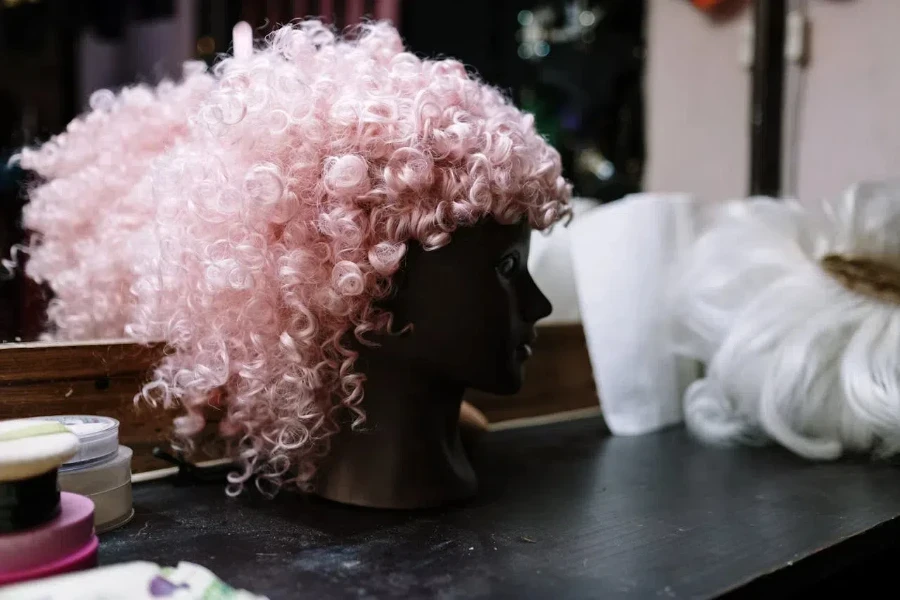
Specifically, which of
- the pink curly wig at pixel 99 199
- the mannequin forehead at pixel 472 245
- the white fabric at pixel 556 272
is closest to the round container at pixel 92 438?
the pink curly wig at pixel 99 199

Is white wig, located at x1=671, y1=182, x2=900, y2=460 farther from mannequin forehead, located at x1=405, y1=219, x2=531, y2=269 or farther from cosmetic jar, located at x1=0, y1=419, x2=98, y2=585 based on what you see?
cosmetic jar, located at x1=0, y1=419, x2=98, y2=585

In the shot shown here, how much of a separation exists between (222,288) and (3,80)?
0.82 metres

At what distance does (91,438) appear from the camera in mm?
612

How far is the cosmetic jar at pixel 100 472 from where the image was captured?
23.8 inches

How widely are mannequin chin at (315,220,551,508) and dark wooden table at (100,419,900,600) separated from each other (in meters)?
0.03

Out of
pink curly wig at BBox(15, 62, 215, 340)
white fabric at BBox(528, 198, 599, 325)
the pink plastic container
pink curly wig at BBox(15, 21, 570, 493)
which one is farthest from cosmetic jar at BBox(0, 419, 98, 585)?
white fabric at BBox(528, 198, 599, 325)

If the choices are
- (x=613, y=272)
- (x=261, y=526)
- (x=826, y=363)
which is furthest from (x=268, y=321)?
(x=826, y=363)

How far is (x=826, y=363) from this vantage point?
0.87 meters

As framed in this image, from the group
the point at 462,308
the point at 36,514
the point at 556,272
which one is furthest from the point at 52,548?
the point at 556,272

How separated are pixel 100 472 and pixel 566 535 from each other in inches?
15.8

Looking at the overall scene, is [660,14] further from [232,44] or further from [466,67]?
[232,44]

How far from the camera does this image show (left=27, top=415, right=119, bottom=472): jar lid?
605 mm

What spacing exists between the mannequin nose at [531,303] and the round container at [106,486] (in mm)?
388

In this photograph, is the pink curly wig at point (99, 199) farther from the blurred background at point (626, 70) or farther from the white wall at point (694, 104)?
the white wall at point (694, 104)
